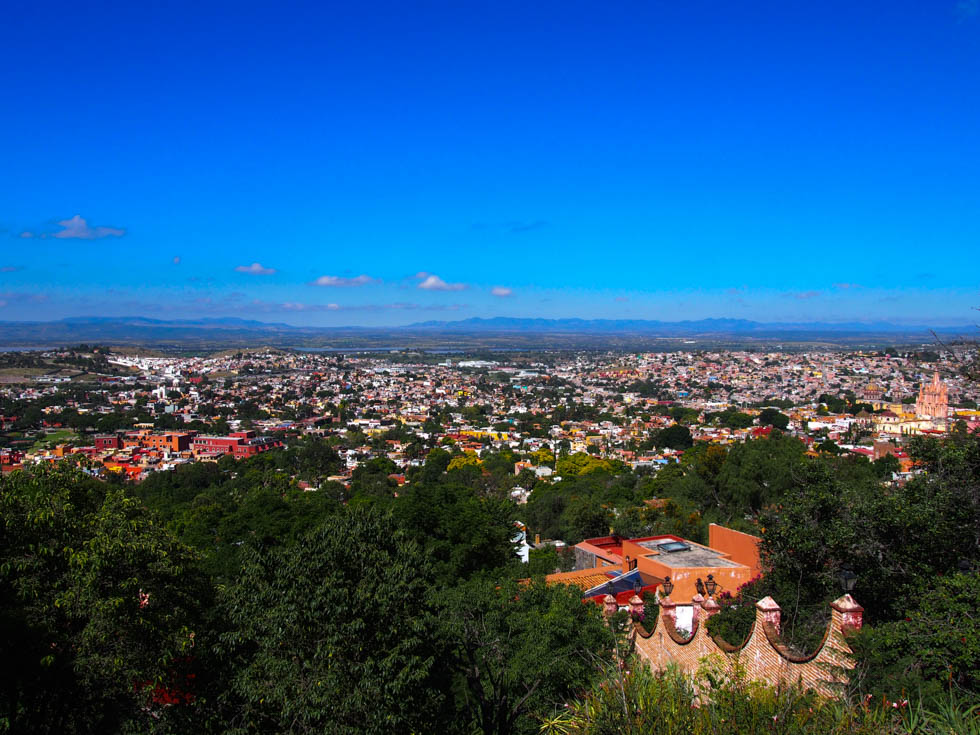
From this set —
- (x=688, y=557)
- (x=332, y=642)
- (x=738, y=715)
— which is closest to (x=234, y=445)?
(x=688, y=557)

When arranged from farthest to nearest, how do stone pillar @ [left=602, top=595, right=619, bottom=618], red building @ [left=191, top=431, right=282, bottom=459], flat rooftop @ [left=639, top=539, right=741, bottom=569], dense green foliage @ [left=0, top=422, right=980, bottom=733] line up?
1. red building @ [left=191, top=431, right=282, bottom=459]
2. flat rooftop @ [left=639, top=539, right=741, bottom=569]
3. stone pillar @ [left=602, top=595, right=619, bottom=618]
4. dense green foliage @ [left=0, top=422, right=980, bottom=733]

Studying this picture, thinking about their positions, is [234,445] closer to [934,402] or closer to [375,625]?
[375,625]

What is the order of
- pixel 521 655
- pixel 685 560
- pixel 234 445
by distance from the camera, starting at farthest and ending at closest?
pixel 234 445
pixel 685 560
pixel 521 655

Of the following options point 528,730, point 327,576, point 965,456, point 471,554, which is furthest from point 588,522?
point 327,576

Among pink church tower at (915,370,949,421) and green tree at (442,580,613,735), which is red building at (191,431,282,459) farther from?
pink church tower at (915,370,949,421)

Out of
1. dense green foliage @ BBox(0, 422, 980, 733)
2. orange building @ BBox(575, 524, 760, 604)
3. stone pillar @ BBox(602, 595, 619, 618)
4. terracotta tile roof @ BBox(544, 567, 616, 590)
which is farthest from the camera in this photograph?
terracotta tile roof @ BBox(544, 567, 616, 590)

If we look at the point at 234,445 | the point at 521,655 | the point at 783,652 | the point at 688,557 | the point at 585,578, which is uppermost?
the point at 783,652

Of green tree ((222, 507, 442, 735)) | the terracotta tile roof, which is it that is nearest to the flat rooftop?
the terracotta tile roof

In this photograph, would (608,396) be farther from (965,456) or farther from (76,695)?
(76,695)

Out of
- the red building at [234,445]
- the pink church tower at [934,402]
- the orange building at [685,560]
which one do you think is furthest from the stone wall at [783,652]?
the pink church tower at [934,402]
